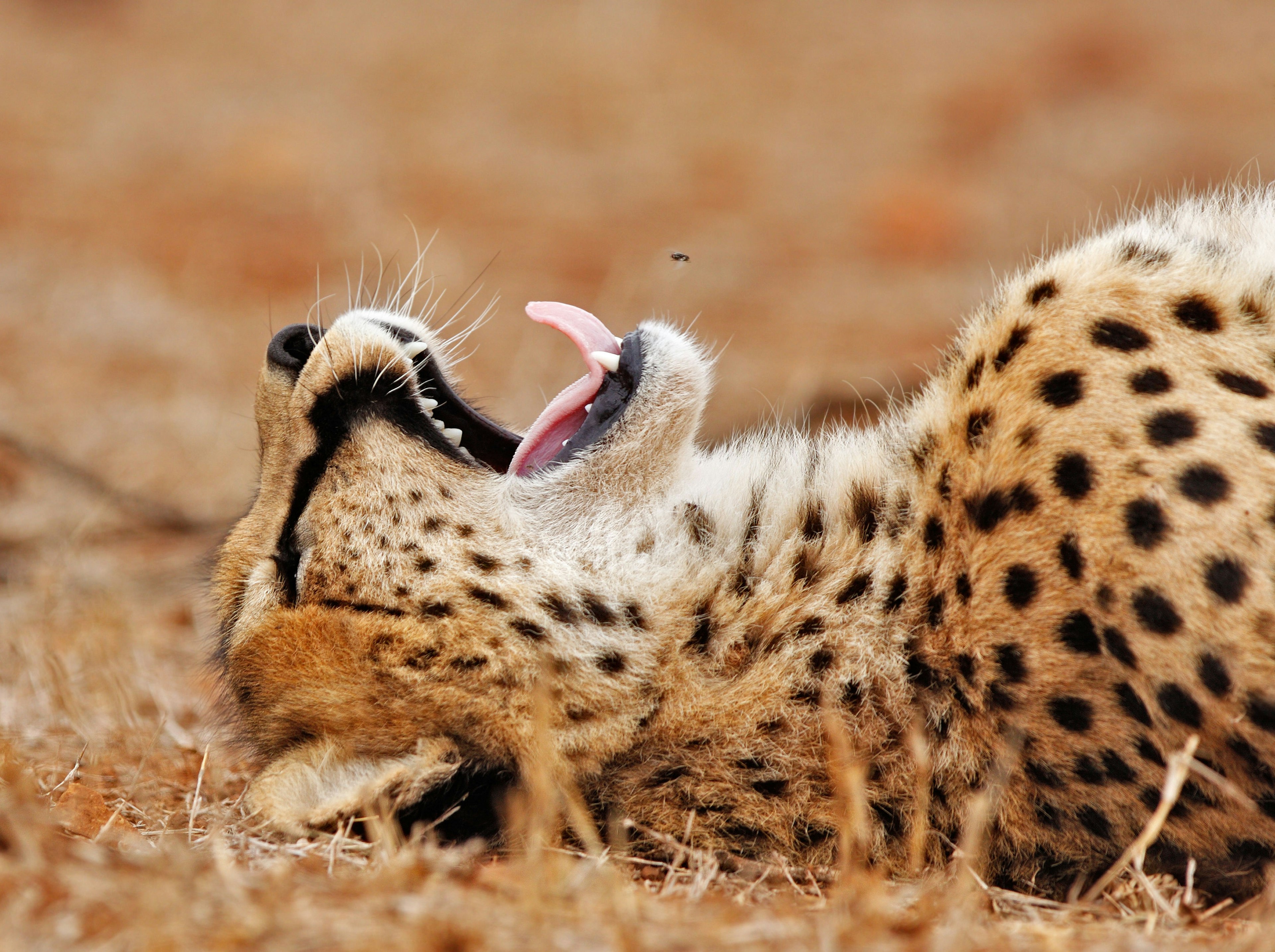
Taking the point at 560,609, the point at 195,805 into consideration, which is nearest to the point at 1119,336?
the point at 560,609

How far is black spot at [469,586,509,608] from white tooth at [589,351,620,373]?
636 mm

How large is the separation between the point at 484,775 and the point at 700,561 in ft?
2.04

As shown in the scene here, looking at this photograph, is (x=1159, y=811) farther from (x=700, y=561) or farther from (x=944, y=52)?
(x=944, y=52)

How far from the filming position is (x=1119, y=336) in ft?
8.96

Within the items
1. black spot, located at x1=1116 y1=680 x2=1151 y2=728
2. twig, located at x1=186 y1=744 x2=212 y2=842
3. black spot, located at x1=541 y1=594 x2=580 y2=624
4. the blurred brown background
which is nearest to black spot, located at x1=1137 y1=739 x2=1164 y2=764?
black spot, located at x1=1116 y1=680 x2=1151 y2=728

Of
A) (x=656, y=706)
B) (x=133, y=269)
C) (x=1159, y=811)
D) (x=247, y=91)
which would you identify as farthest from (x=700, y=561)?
(x=247, y=91)

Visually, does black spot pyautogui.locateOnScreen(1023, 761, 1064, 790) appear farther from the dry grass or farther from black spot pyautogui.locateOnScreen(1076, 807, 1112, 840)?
the dry grass

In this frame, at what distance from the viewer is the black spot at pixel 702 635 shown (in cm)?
270

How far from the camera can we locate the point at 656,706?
2.66 m

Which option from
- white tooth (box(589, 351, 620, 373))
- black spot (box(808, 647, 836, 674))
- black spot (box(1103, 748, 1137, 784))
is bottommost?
black spot (box(1103, 748, 1137, 784))

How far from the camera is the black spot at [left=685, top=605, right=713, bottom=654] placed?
8.86 feet

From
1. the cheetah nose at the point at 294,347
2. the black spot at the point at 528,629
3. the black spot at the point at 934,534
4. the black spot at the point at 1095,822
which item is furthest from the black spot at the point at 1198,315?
the cheetah nose at the point at 294,347

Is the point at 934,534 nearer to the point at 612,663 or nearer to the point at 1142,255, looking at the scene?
the point at 612,663

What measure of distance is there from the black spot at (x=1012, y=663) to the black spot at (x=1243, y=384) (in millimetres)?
671
